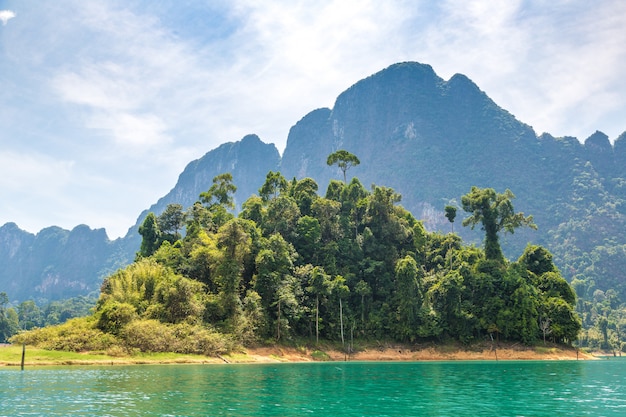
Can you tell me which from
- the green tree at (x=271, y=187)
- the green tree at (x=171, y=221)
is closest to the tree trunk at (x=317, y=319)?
the green tree at (x=271, y=187)

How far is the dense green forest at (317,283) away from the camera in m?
49.3

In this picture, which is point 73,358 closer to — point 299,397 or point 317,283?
point 299,397

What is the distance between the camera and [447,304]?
6200 cm

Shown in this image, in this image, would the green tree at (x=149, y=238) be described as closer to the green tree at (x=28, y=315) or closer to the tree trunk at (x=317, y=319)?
the tree trunk at (x=317, y=319)

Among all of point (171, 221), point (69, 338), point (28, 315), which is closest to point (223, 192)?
point (171, 221)

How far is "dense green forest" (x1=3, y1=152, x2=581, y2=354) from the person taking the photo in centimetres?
4934

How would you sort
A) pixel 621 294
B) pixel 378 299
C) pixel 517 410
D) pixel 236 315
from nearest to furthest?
pixel 517 410, pixel 236 315, pixel 378 299, pixel 621 294

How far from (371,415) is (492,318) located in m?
50.4

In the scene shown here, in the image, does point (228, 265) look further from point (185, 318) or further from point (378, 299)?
point (378, 299)

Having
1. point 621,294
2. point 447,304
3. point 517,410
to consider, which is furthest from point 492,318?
point 621,294

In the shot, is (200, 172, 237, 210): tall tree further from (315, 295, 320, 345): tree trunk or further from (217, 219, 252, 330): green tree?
(315, 295, 320, 345): tree trunk

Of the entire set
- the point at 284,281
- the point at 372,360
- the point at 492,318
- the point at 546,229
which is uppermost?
the point at 546,229

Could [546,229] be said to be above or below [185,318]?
above

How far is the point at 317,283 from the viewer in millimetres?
59469
